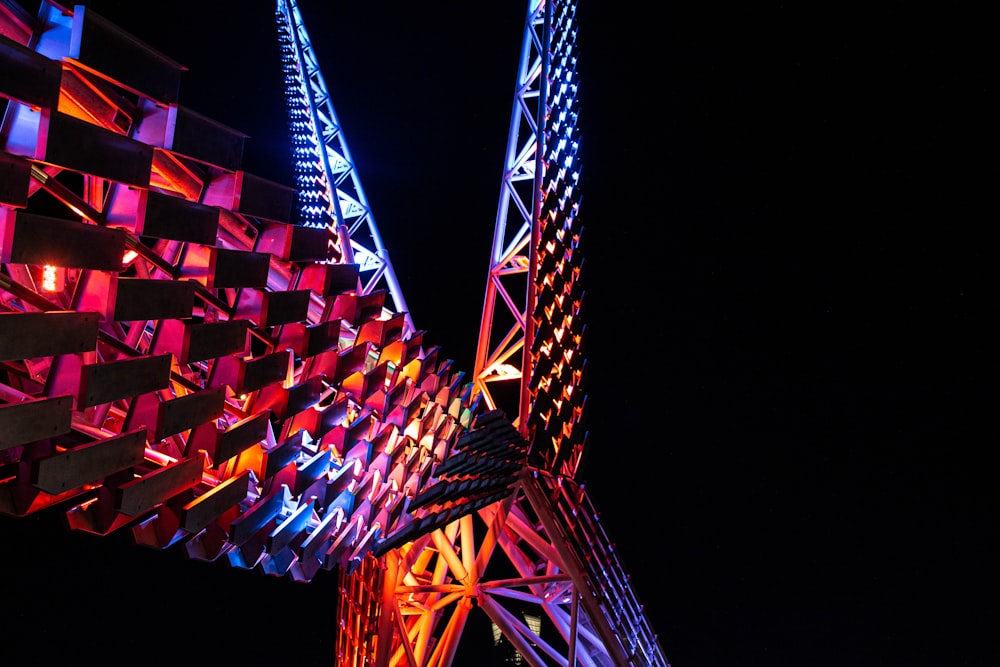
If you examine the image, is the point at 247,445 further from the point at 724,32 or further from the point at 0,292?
the point at 724,32

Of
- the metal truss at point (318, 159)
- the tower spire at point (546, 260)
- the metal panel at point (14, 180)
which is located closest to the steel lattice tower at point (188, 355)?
the metal panel at point (14, 180)

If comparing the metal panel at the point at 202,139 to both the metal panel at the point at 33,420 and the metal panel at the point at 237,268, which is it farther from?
the metal panel at the point at 33,420

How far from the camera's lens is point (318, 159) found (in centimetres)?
490

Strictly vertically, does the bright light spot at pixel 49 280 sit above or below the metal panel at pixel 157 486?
above

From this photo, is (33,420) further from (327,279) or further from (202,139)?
(327,279)

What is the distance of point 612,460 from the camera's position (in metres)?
10.5

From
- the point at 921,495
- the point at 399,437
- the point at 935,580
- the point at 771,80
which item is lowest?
the point at 935,580

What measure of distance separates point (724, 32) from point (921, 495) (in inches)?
251

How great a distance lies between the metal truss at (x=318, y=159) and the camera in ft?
14.8

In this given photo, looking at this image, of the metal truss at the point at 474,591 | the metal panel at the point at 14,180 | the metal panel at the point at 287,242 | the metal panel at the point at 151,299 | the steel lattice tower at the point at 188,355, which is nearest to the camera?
the metal panel at the point at 14,180

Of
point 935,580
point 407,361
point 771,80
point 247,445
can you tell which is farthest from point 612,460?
point 247,445

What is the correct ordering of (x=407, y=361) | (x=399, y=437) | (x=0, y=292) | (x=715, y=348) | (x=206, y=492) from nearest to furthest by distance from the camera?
(x=0, y=292)
(x=206, y=492)
(x=399, y=437)
(x=407, y=361)
(x=715, y=348)

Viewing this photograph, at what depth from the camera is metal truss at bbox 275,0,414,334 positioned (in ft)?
14.8

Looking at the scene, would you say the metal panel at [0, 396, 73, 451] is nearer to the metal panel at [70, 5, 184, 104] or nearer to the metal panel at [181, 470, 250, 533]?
the metal panel at [181, 470, 250, 533]
